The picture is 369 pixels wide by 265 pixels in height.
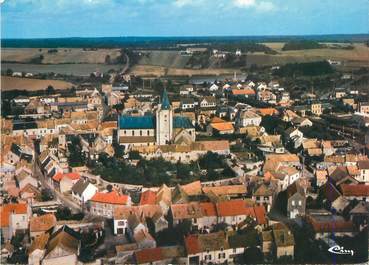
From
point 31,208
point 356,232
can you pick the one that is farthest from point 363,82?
point 31,208

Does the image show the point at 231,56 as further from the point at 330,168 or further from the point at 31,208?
the point at 31,208

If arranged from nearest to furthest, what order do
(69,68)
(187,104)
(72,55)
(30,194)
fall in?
(30,194) < (187,104) < (69,68) < (72,55)

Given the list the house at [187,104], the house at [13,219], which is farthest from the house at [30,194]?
the house at [187,104]

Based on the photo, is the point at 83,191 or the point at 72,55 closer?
the point at 83,191

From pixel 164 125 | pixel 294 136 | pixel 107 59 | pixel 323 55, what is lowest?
pixel 294 136

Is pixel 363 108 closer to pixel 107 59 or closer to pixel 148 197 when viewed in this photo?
pixel 148 197

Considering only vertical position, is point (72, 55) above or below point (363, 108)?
above

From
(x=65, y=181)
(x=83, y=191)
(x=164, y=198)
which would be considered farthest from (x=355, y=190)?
(x=65, y=181)

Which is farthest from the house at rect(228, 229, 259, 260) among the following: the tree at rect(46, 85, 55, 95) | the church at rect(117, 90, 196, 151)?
the tree at rect(46, 85, 55, 95)
